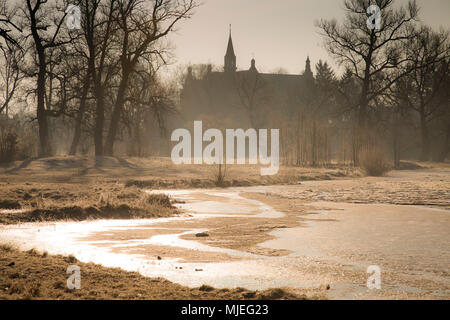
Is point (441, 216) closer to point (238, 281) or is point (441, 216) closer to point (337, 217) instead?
point (337, 217)

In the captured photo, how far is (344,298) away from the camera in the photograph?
514 centimetres

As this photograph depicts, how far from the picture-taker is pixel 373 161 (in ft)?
88.4

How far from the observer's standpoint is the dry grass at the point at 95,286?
4.98 meters

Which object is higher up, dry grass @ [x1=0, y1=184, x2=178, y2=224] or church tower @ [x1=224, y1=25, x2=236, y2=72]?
church tower @ [x1=224, y1=25, x2=236, y2=72]

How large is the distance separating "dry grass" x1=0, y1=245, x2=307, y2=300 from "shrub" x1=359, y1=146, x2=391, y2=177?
2251 cm

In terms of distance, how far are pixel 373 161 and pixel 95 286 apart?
23.3m

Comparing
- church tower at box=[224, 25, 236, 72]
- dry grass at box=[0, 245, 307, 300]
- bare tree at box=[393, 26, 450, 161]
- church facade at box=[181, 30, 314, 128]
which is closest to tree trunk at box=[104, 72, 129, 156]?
bare tree at box=[393, 26, 450, 161]

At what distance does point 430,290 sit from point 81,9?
26291 mm

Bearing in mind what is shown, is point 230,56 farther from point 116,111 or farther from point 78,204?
point 78,204

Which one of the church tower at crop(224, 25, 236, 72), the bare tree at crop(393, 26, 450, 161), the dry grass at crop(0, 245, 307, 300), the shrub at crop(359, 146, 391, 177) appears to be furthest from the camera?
the church tower at crop(224, 25, 236, 72)

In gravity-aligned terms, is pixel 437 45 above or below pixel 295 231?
above

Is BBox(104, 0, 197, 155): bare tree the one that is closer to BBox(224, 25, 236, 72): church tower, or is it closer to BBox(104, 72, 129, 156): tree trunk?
BBox(104, 72, 129, 156): tree trunk

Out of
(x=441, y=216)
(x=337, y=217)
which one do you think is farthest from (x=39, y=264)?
(x=441, y=216)

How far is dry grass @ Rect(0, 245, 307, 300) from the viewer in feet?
16.4
